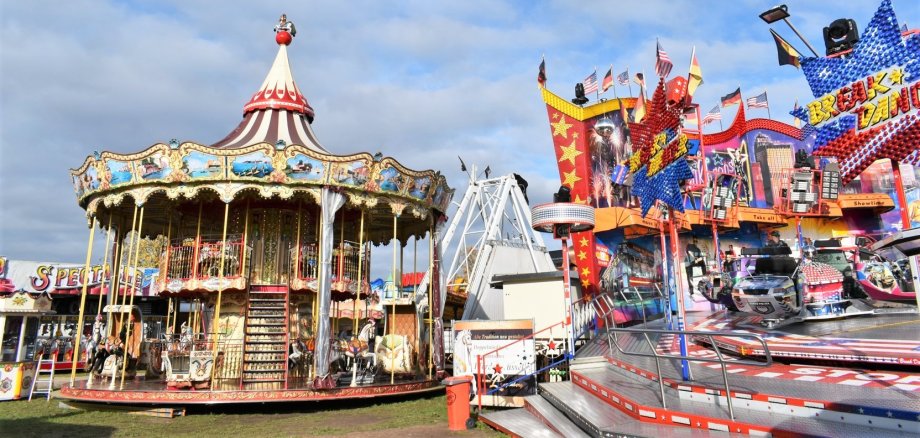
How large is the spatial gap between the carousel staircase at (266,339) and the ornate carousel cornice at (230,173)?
3.16 m

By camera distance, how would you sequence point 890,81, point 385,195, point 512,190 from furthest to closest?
point 512,190 → point 385,195 → point 890,81

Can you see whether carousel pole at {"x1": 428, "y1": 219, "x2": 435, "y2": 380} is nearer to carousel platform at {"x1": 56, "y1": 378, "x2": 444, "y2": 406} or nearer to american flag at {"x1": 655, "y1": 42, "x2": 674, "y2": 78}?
carousel platform at {"x1": 56, "y1": 378, "x2": 444, "y2": 406}

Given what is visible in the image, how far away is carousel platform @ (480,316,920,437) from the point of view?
537 cm

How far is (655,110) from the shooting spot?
32.1 feet

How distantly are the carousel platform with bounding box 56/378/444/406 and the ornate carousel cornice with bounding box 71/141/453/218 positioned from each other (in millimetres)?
4986

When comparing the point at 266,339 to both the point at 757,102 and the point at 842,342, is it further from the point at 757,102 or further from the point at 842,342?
the point at 757,102

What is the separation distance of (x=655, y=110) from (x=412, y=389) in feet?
33.2

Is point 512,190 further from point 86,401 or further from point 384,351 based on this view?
point 86,401

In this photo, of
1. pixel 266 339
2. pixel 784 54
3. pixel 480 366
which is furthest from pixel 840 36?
pixel 266 339

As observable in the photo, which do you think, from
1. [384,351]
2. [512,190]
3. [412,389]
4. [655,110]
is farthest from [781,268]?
[512,190]

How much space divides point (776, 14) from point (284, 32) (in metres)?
15.8

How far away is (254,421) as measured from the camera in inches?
494

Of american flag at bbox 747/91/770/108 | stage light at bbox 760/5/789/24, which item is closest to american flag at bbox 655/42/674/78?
stage light at bbox 760/5/789/24

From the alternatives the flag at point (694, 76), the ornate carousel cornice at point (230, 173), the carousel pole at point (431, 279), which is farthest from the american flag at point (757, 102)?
the ornate carousel cornice at point (230, 173)
